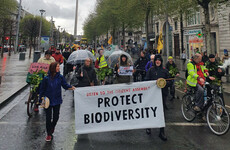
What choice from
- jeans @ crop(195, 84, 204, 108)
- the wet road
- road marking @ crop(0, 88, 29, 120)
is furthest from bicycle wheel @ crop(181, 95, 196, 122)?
road marking @ crop(0, 88, 29, 120)

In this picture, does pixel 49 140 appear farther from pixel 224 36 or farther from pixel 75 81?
pixel 224 36

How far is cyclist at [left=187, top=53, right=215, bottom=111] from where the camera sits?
18.4 ft

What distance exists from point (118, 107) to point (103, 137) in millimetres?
790

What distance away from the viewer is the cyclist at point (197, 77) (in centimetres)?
561

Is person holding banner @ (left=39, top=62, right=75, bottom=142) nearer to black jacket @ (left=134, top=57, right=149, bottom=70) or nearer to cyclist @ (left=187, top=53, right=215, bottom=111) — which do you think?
cyclist @ (left=187, top=53, right=215, bottom=111)

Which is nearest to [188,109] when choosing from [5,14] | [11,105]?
[11,105]

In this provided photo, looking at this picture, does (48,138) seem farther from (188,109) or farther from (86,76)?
(188,109)

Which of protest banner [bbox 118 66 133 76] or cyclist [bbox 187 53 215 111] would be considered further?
protest banner [bbox 118 66 133 76]

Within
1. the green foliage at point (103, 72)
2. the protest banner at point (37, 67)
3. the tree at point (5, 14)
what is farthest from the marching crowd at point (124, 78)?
the tree at point (5, 14)

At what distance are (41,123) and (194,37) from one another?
14649 mm

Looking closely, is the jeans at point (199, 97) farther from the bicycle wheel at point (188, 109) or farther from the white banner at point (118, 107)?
the white banner at point (118, 107)

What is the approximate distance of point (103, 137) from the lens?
4996mm

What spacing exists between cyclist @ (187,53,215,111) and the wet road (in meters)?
0.69

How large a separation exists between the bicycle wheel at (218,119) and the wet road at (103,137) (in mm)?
167
